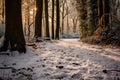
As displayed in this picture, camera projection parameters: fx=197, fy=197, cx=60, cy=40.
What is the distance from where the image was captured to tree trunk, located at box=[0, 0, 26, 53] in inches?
327

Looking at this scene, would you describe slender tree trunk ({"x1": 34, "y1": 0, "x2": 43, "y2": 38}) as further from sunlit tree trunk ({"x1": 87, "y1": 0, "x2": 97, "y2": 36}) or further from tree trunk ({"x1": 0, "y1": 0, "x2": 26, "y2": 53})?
tree trunk ({"x1": 0, "y1": 0, "x2": 26, "y2": 53})

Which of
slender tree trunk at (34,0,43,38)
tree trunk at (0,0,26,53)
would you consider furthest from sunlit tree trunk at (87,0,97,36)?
tree trunk at (0,0,26,53)

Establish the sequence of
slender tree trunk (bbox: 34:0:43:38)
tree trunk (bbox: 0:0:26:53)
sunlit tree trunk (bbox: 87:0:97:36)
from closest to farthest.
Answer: tree trunk (bbox: 0:0:26:53), slender tree trunk (bbox: 34:0:43:38), sunlit tree trunk (bbox: 87:0:97:36)

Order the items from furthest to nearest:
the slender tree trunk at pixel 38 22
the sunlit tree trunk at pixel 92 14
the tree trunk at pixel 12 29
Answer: the sunlit tree trunk at pixel 92 14, the slender tree trunk at pixel 38 22, the tree trunk at pixel 12 29

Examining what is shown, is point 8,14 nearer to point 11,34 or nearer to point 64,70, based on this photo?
point 11,34

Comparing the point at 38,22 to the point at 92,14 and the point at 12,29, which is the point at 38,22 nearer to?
the point at 92,14

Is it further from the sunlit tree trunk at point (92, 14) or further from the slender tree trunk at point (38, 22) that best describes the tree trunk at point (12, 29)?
the sunlit tree trunk at point (92, 14)

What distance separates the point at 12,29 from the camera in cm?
840

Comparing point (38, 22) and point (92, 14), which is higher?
point (92, 14)

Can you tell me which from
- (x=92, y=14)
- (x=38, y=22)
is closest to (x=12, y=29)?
(x=38, y=22)

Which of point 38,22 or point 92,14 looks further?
point 92,14

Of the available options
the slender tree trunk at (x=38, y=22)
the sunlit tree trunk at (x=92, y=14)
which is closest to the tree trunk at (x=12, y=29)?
the slender tree trunk at (x=38, y=22)

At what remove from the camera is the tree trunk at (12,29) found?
8305mm

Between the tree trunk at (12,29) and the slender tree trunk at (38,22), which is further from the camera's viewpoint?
the slender tree trunk at (38,22)
